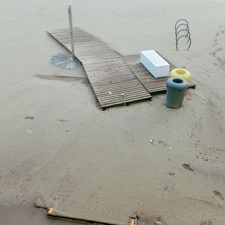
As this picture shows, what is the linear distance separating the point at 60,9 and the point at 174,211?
923 centimetres

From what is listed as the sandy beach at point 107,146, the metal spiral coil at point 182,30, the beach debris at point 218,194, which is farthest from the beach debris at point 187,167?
the metal spiral coil at point 182,30

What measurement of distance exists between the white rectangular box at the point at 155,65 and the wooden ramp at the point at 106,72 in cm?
42

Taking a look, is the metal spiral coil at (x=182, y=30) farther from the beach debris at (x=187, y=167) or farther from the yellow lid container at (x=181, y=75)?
the beach debris at (x=187, y=167)

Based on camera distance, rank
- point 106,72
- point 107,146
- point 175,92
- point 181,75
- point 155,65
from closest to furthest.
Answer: point 107,146 → point 175,92 → point 181,75 → point 155,65 → point 106,72

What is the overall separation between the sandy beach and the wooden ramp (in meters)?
0.21

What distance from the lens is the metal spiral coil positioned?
8.56 metres

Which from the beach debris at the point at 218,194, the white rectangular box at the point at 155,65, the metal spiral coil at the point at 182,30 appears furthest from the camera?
the metal spiral coil at the point at 182,30

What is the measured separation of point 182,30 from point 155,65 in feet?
12.0

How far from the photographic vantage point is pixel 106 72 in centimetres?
663

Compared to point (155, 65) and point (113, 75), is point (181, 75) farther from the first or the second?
point (113, 75)

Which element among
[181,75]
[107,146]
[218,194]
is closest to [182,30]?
[181,75]

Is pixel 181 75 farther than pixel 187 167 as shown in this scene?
Yes

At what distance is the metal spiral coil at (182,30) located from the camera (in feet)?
28.1

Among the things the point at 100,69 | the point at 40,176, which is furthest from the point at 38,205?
the point at 100,69
